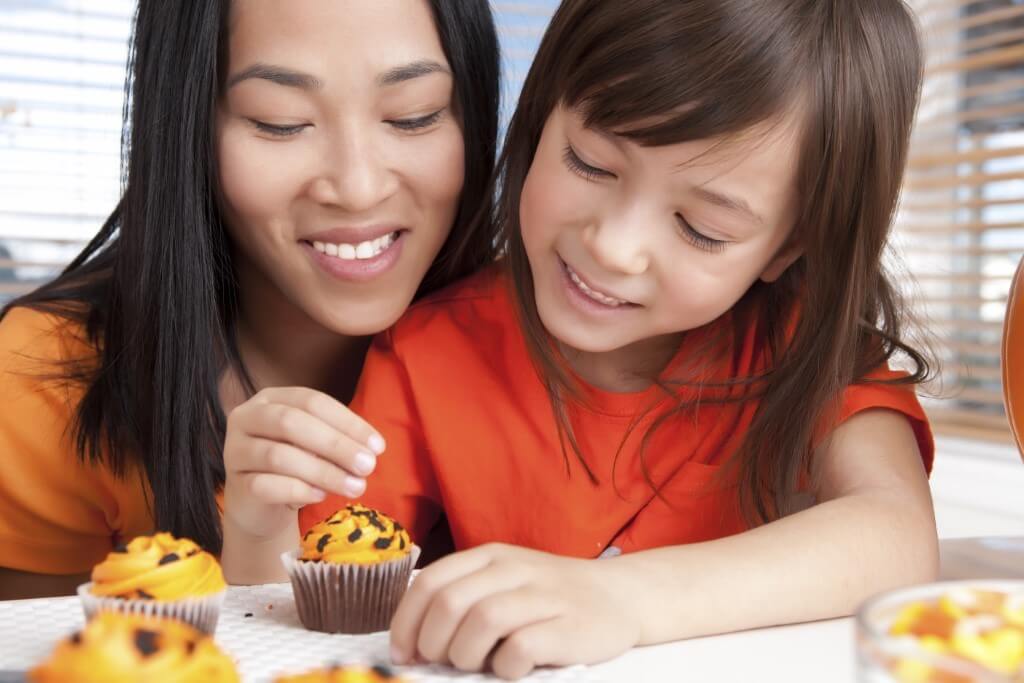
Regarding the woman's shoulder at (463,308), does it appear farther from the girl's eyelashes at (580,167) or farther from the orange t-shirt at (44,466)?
the orange t-shirt at (44,466)

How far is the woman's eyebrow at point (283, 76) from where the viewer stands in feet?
4.33

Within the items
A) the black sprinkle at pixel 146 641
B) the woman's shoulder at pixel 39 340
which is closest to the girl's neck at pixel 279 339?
the woman's shoulder at pixel 39 340

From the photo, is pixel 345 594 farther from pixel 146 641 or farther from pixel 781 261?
pixel 781 261

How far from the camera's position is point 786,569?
1.01 meters

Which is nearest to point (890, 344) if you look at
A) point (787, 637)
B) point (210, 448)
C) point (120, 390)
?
point (787, 637)

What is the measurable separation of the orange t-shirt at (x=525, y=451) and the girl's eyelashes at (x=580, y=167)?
1.03 ft

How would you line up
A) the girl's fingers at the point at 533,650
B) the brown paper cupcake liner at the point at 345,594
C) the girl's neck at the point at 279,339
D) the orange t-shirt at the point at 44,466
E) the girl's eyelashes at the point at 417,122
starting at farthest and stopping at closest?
the girl's neck at the point at 279,339, the orange t-shirt at the point at 44,466, the girl's eyelashes at the point at 417,122, the brown paper cupcake liner at the point at 345,594, the girl's fingers at the point at 533,650

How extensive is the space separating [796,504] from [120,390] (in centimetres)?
87

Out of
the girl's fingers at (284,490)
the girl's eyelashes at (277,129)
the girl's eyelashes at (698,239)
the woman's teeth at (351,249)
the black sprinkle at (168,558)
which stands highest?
the girl's eyelashes at (277,129)

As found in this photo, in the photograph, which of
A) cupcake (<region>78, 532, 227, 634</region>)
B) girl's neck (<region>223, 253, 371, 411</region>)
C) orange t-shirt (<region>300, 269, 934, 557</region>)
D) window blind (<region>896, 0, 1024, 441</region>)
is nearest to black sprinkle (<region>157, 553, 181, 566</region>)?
cupcake (<region>78, 532, 227, 634</region>)

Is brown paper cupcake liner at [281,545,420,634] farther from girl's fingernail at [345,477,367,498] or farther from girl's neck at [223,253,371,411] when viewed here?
girl's neck at [223,253,371,411]

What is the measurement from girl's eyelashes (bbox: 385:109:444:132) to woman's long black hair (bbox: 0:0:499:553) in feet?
0.15

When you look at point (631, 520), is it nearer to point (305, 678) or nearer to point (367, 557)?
point (367, 557)

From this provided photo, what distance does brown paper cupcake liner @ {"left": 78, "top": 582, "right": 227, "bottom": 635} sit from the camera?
2.75ft
